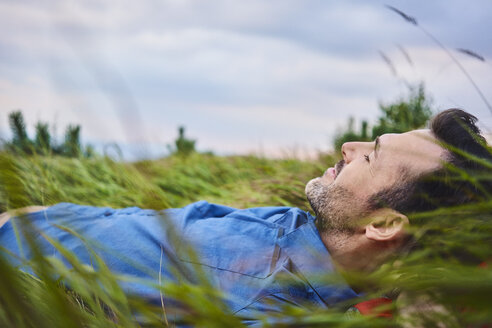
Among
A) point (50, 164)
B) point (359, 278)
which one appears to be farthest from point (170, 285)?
point (50, 164)

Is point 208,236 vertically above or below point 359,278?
below

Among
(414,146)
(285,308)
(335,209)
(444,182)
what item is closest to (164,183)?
(335,209)

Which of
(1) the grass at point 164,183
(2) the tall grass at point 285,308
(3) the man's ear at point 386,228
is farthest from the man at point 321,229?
(1) the grass at point 164,183

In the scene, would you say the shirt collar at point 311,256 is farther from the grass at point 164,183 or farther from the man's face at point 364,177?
the grass at point 164,183

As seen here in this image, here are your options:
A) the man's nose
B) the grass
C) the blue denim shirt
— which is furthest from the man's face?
the grass

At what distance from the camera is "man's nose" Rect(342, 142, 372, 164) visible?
192cm

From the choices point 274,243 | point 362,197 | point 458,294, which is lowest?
point 274,243

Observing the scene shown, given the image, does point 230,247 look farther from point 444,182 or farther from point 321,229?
point 444,182

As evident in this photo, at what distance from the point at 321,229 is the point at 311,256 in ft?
0.74

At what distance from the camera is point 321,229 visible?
6.00 feet

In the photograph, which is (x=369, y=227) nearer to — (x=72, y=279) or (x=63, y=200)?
(x=72, y=279)

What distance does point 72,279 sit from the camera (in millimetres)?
818

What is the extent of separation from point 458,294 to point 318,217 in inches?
50.9

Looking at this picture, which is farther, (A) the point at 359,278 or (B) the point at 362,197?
(B) the point at 362,197
